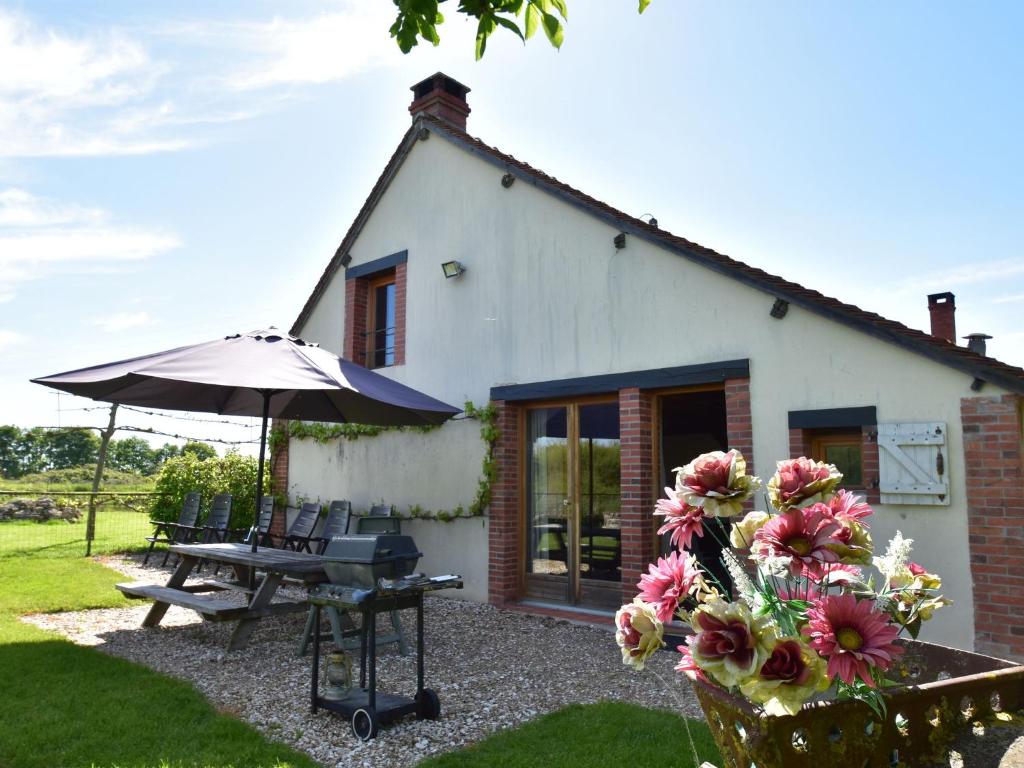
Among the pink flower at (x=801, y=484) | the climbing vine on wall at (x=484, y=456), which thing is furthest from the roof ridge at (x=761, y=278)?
the pink flower at (x=801, y=484)

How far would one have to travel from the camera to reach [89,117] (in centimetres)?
669

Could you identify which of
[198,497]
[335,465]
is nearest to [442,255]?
[335,465]

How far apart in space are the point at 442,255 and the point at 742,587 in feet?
26.4

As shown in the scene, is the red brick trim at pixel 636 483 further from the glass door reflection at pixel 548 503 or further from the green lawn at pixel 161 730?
the green lawn at pixel 161 730

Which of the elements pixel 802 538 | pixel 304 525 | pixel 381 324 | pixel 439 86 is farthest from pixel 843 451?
pixel 439 86

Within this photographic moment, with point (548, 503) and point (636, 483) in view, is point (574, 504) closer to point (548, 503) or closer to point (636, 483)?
point (548, 503)

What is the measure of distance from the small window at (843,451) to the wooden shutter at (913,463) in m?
0.25

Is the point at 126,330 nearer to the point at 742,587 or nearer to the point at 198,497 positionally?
the point at 198,497

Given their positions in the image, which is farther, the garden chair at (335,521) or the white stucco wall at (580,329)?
the garden chair at (335,521)

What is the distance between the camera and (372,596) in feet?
12.8

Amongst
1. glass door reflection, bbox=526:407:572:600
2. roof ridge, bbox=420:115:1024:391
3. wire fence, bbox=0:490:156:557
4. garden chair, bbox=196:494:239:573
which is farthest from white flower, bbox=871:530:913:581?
wire fence, bbox=0:490:156:557

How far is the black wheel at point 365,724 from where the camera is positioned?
3.83 m

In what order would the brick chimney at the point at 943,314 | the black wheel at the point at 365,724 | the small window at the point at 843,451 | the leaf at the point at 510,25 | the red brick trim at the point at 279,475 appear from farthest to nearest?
the red brick trim at the point at 279,475 → the brick chimney at the point at 943,314 → the small window at the point at 843,451 → the black wheel at the point at 365,724 → the leaf at the point at 510,25

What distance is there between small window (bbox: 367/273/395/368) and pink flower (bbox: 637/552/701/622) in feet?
28.5
